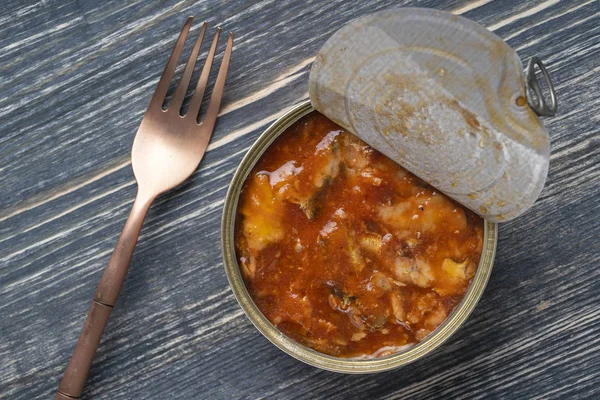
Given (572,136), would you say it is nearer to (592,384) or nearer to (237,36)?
(592,384)

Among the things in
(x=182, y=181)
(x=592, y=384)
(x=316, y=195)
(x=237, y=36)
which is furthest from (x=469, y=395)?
(x=237, y=36)

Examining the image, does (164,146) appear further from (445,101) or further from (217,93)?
(445,101)

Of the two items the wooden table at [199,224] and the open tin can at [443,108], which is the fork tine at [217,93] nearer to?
the wooden table at [199,224]

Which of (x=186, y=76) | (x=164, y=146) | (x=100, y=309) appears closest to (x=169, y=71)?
(x=186, y=76)

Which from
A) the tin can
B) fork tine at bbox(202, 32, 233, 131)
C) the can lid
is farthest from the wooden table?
the can lid

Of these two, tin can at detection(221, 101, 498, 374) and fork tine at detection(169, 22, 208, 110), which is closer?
tin can at detection(221, 101, 498, 374)

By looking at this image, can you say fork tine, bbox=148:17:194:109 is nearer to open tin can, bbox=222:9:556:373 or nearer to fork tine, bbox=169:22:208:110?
fork tine, bbox=169:22:208:110
